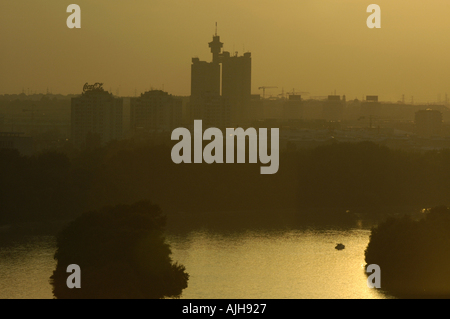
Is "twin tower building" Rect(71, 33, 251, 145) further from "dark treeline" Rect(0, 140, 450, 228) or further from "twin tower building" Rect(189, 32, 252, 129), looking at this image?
"dark treeline" Rect(0, 140, 450, 228)

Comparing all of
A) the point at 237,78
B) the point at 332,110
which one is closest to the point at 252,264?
the point at 237,78

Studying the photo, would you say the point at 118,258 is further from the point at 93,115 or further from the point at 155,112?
the point at 155,112

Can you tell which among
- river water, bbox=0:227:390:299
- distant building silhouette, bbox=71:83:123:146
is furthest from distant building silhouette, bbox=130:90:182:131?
river water, bbox=0:227:390:299

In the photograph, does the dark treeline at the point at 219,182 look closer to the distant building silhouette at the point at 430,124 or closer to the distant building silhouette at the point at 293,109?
the distant building silhouette at the point at 430,124

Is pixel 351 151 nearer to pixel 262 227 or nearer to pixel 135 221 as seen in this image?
pixel 262 227
